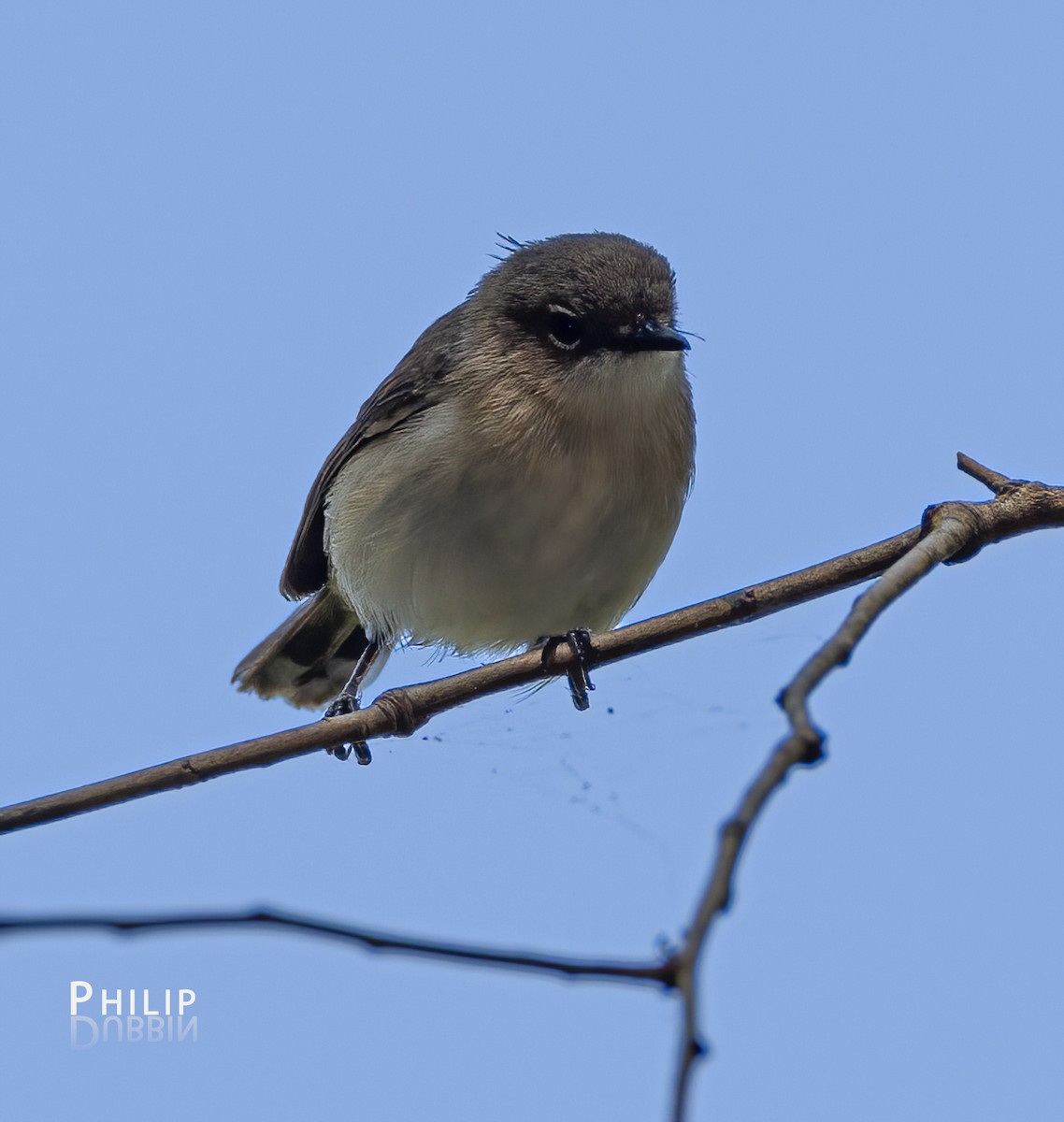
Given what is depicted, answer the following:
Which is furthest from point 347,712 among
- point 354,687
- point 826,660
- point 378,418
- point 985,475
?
point 826,660

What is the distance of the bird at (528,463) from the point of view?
18.6ft

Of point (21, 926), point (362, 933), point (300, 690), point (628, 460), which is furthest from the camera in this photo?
point (300, 690)

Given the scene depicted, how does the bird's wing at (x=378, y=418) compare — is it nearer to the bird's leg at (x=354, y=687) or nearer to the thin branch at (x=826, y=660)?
the bird's leg at (x=354, y=687)

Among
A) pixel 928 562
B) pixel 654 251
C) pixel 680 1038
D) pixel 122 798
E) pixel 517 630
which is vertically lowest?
pixel 680 1038

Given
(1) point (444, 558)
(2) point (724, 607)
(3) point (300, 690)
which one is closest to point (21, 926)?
(2) point (724, 607)

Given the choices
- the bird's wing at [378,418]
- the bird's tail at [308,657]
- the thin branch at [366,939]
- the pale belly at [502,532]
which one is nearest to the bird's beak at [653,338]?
the pale belly at [502,532]

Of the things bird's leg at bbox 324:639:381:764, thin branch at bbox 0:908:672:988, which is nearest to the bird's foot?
bird's leg at bbox 324:639:381:764

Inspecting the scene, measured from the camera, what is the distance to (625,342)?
5.70m

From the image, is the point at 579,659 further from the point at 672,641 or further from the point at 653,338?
the point at 653,338

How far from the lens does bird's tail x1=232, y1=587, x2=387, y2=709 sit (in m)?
7.42

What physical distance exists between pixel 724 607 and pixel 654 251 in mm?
2999

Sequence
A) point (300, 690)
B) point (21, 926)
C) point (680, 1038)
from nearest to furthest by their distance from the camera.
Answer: point (680, 1038)
point (21, 926)
point (300, 690)

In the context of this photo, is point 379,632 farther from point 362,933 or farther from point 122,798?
point 362,933

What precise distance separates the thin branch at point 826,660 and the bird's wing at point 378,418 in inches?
116
